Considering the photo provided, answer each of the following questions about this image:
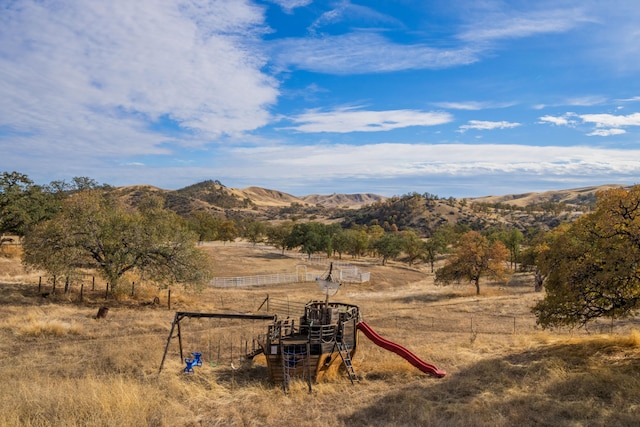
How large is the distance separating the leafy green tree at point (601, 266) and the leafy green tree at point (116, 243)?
2371cm

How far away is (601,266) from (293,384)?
468 inches

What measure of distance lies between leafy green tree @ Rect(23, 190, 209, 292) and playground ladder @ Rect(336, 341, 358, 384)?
17.0m

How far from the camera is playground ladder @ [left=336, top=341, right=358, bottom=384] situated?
Answer: 55.1 feet

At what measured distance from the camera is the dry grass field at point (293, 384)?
12172mm

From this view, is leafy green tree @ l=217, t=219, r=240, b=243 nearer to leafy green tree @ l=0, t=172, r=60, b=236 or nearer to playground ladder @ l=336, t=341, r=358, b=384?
leafy green tree @ l=0, t=172, r=60, b=236

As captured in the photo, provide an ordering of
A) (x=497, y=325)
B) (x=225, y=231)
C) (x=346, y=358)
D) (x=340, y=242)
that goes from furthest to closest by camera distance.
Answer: (x=225, y=231)
(x=340, y=242)
(x=497, y=325)
(x=346, y=358)

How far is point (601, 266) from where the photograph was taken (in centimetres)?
1494

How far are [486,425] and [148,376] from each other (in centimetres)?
1211

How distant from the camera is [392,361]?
19047mm

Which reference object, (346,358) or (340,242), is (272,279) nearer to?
(340,242)

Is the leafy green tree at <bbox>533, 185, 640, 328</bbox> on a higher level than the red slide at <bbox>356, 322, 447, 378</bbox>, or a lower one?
higher

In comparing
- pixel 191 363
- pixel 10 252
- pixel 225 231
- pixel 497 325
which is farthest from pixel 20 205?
pixel 225 231

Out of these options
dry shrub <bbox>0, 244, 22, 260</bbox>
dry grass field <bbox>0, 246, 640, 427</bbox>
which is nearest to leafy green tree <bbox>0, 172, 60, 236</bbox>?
dry shrub <bbox>0, 244, 22, 260</bbox>

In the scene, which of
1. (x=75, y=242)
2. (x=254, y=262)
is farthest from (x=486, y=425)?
(x=254, y=262)
